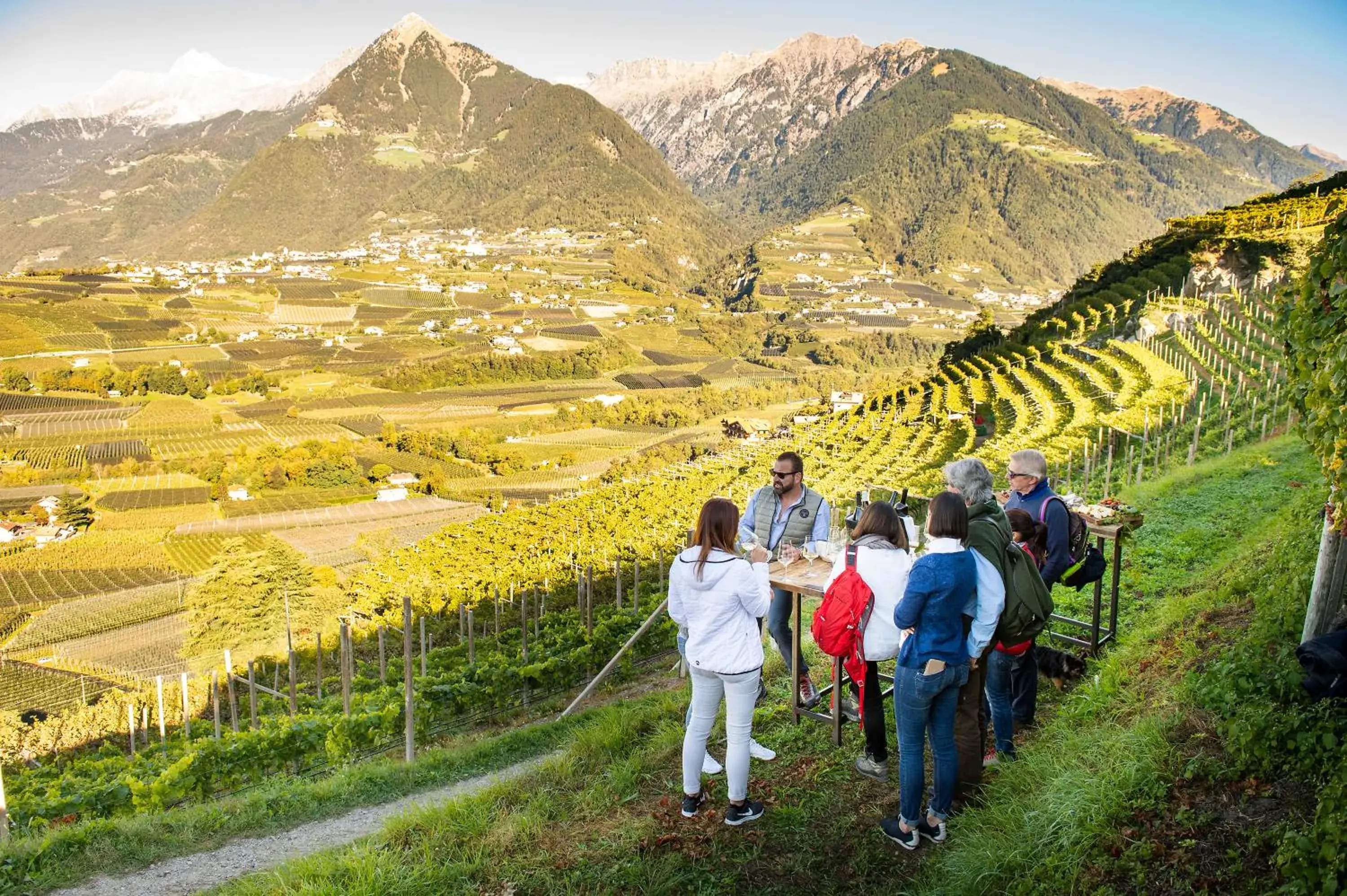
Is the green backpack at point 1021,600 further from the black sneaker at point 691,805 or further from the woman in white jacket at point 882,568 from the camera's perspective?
the black sneaker at point 691,805

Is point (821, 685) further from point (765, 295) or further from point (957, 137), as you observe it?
point (957, 137)

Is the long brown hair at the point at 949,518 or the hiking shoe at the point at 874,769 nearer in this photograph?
the long brown hair at the point at 949,518

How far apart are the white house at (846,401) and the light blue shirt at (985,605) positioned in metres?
35.6

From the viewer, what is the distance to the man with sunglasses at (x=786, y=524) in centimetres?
489

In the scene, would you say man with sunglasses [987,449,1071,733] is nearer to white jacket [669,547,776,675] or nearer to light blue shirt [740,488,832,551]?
light blue shirt [740,488,832,551]

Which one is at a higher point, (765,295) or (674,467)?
(765,295)

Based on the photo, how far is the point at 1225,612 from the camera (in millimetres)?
4691

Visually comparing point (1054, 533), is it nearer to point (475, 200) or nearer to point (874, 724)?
point (874, 724)

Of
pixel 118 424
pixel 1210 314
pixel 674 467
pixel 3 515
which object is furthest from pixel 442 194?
pixel 1210 314

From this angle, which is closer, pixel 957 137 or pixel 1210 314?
pixel 1210 314

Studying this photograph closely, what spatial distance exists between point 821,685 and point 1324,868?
3537mm

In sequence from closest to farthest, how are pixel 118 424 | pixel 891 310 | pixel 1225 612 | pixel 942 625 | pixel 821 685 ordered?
pixel 942 625, pixel 1225 612, pixel 821 685, pixel 118 424, pixel 891 310

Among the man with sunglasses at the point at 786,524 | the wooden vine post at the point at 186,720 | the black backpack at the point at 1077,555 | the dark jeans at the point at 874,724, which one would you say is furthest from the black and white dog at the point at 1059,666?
the wooden vine post at the point at 186,720

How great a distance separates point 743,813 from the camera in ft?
12.6
